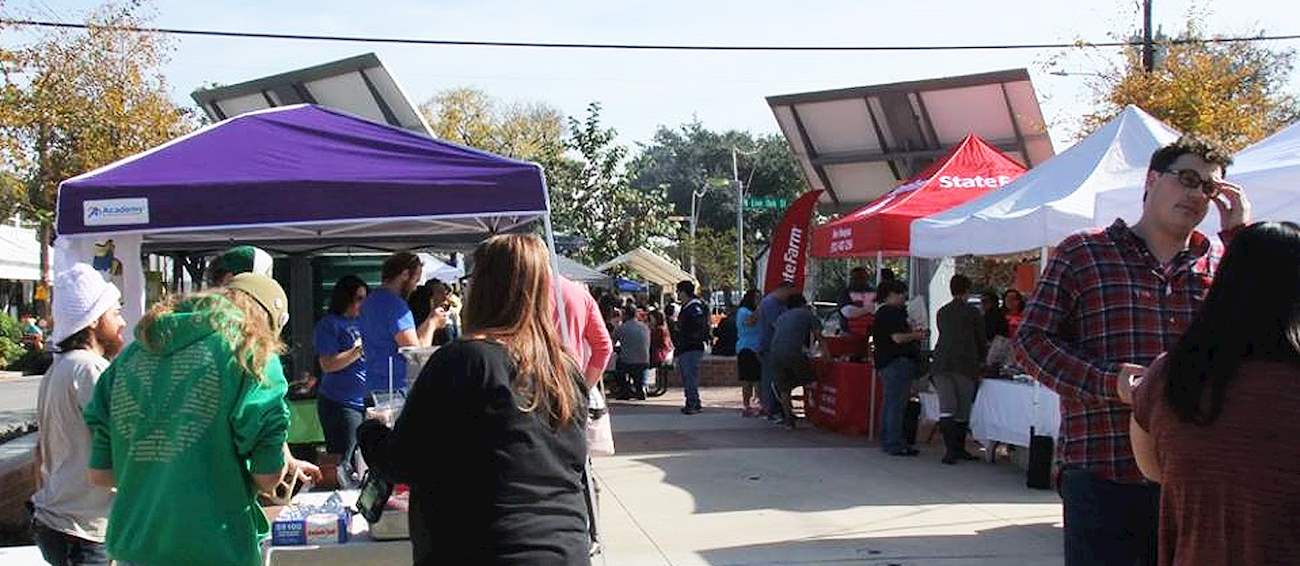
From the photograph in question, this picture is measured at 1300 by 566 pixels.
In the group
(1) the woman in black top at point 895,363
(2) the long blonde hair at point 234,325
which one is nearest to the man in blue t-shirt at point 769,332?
(1) the woman in black top at point 895,363

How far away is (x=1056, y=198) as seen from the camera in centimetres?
969

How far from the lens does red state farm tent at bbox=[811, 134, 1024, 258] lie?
1309 cm

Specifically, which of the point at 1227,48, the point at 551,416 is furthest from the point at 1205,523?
the point at 1227,48

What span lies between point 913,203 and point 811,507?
545cm

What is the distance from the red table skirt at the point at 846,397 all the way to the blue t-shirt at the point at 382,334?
626cm

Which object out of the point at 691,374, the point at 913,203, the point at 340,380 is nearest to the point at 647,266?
the point at 691,374

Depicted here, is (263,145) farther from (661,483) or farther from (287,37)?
(287,37)

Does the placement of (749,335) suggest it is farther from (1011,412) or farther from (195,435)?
(195,435)

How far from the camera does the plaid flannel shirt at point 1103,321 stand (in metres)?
3.34

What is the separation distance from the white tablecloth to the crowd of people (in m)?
6.17

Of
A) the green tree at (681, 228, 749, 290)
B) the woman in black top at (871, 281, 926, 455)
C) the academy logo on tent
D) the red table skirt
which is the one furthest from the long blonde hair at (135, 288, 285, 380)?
the green tree at (681, 228, 749, 290)

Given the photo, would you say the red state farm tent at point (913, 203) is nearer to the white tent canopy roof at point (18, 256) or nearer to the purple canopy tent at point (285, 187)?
the purple canopy tent at point (285, 187)

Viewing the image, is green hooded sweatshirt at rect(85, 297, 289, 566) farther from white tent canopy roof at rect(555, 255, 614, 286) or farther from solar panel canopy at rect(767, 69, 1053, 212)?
white tent canopy roof at rect(555, 255, 614, 286)

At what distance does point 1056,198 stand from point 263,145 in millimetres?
5896
